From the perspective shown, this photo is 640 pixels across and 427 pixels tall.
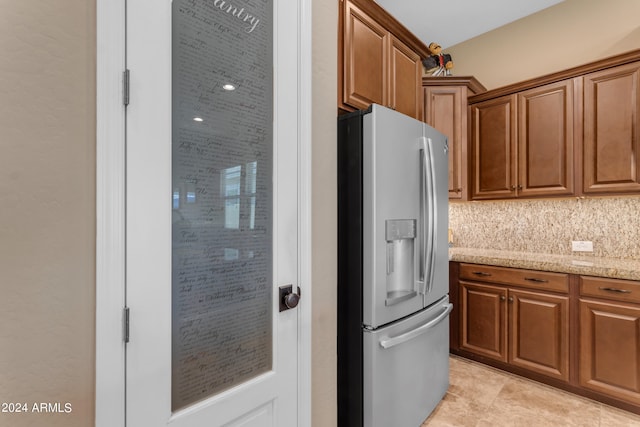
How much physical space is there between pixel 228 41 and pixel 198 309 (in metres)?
0.88

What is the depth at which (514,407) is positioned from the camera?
7.27 ft

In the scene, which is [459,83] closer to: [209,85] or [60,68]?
[209,85]

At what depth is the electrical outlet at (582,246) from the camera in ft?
9.17

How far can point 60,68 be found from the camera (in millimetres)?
709

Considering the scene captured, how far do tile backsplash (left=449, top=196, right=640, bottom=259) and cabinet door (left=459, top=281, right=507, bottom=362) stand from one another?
825 mm

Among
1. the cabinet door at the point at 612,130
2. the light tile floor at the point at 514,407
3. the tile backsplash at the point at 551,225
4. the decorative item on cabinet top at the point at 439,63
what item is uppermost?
the decorative item on cabinet top at the point at 439,63

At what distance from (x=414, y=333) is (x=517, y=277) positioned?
1.32 m

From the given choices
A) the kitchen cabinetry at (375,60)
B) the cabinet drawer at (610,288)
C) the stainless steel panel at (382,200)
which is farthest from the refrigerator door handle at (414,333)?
the kitchen cabinetry at (375,60)

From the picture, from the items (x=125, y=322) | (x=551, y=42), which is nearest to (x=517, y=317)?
(x=551, y=42)

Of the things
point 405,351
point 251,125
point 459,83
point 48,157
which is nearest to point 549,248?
point 459,83

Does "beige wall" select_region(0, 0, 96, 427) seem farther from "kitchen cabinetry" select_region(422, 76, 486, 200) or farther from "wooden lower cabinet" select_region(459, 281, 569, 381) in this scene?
"kitchen cabinetry" select_region(422, 76, 486, 200)

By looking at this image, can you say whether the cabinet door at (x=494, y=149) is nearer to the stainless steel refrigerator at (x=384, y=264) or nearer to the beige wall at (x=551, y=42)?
the beige wall at (x=551, y=42)

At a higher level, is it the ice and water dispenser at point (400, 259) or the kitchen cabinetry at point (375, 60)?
the kitchen cabinetry at point (375, 60)

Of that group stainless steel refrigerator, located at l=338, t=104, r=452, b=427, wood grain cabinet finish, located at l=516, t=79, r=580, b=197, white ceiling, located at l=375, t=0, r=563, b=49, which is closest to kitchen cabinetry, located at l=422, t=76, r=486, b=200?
wood grain cabinet finish, located at l=516, t=79, r=580, b=197
